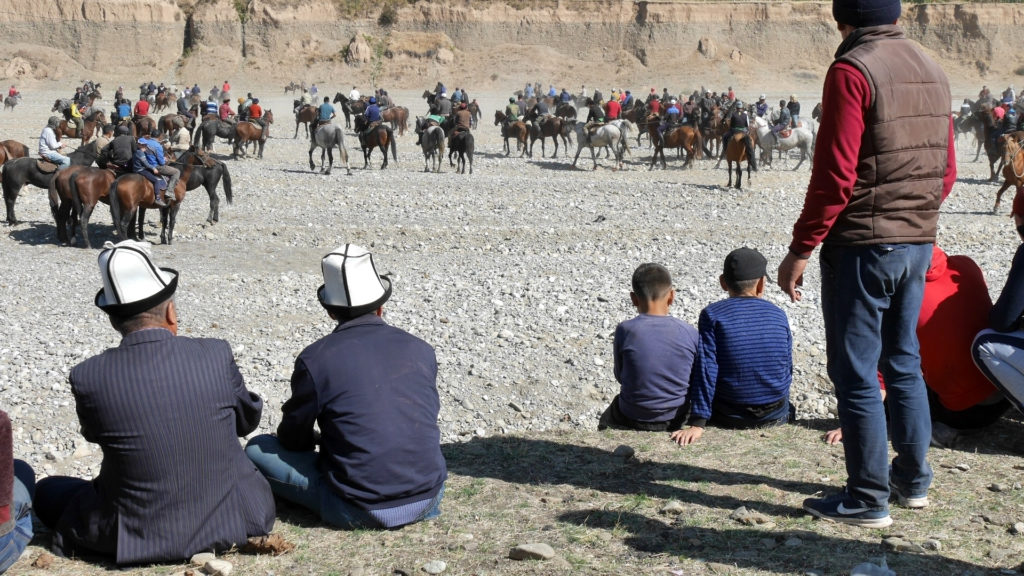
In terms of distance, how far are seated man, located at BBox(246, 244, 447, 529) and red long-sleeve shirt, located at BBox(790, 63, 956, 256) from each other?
5.17 feet

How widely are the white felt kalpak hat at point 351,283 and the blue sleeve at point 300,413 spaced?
0.90ft

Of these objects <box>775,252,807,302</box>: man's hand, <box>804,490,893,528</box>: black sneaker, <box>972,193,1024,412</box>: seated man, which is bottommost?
<box>804,490,893,528</box>: black sneaker

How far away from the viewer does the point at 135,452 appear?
3531 mm

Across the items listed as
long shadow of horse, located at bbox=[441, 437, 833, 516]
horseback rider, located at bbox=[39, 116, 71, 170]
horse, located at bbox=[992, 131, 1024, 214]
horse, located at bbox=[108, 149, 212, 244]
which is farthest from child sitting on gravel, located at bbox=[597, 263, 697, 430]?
horseback rider, located at bbox=[39, 116, 71, 170]

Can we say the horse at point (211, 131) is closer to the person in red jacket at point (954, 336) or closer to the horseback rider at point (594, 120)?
the horseback rider at point (594, 120)

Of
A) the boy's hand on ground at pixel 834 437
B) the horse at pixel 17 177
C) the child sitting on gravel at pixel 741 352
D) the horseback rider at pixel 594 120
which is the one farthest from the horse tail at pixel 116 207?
the horseback rider at pixel 594 120

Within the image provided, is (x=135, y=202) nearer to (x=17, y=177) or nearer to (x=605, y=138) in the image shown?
(x=17, y=177)

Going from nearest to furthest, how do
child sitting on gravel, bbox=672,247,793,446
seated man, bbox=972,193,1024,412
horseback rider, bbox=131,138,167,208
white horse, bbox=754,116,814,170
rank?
seated man, bbox=972,193,1024,412 → child sitting on gravel, bbox=672,247,793,446 → horseback rider, bbox=131,138,167,208 → white horse, bbox=754,116,814,170

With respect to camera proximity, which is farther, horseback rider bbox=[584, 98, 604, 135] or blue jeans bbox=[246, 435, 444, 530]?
horseback rider bbox=[584, 98, 604, 135]

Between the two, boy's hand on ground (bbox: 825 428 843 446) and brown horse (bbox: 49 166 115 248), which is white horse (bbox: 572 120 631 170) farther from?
boy's hand on ground (bbox: 825 428 843 446)

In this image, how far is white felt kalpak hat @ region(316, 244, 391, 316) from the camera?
3838 millimetres

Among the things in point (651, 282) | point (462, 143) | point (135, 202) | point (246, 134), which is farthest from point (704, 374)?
point (246, 134)

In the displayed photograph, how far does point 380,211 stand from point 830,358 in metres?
14.7

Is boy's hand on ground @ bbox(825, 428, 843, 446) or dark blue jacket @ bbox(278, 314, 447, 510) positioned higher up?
dark blue jacket @ bbox(278, 314, 447, 510)
